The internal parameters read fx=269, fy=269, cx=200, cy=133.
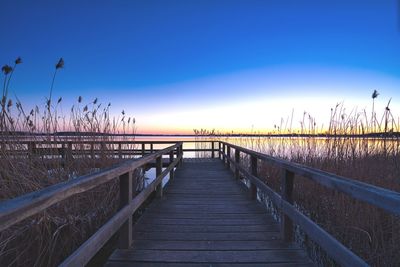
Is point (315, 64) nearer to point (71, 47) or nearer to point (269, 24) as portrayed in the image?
point (269, 24)

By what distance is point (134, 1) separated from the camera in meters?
10.2

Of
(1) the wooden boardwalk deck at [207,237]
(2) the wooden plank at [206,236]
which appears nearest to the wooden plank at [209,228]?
(1) the wooden boardwalk deck at [207,237]

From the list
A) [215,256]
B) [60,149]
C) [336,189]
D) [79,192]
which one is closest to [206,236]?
[215,256]

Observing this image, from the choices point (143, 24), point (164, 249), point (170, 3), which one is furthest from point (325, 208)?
point (143, 24)

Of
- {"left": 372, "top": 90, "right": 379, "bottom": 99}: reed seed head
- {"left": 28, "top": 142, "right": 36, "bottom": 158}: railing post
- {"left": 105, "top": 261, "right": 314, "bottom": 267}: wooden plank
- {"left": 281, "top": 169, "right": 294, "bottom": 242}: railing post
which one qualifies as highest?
{"left": 372, "top": 90, "right": 379, "bottom": 99}: reed seed head

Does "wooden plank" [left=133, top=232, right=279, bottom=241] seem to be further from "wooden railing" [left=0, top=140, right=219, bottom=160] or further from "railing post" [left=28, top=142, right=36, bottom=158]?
"railing post" [left=28, top=142, right=36, bottom=158]

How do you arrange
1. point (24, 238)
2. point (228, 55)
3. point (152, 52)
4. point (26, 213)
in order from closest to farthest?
point (26, 213)
point (24, 238)
point (152, 52)
point (228, 55)

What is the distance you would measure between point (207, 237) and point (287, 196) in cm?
109

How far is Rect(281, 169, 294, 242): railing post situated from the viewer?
117 inches

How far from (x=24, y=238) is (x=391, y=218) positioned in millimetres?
4294

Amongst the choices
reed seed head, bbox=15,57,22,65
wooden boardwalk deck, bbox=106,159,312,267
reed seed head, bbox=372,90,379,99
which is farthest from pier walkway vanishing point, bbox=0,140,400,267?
reed seed head, bbox=372,90,379,99

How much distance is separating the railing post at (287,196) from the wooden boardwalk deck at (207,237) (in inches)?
4.1

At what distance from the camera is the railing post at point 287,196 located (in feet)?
9.74

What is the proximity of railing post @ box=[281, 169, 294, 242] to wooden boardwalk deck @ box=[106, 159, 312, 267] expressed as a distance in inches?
4.1
